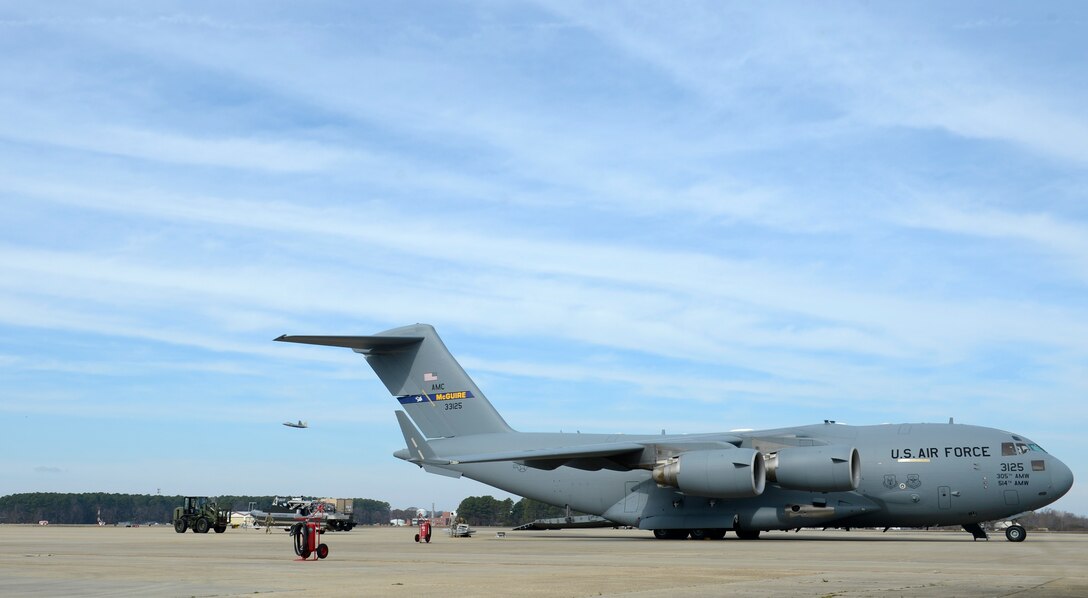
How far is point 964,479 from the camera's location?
28.1 meters

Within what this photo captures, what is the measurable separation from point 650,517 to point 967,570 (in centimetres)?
1730

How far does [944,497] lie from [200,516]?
92.7 feet

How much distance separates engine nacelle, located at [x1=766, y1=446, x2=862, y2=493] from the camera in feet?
89.4

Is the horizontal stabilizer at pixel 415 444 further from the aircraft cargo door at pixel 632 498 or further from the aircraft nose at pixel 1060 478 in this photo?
the aircraft nose at pixel 1060 478

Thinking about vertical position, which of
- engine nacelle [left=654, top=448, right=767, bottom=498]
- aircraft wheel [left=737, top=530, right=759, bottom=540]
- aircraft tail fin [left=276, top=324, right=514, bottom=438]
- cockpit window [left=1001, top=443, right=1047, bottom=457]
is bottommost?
aircraft wheel [left=737, top=530, right=759, bottom=540]

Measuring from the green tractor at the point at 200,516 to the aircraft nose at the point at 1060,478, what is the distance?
29882mm

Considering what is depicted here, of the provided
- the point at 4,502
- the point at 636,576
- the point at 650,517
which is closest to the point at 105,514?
the point at 4,502

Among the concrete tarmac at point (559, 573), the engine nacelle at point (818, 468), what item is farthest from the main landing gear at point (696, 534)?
the concrete tarmac at point (559, 573)

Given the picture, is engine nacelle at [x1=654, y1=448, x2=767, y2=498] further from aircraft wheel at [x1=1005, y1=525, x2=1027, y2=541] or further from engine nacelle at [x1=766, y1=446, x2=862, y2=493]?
aircraft wheel at [x1=1005, y1=525, x2=1027, y2=541]

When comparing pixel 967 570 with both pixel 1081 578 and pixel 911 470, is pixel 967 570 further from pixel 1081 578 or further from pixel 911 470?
pixel 911 470

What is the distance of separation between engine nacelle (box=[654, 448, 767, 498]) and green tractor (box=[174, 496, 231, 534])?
21286 mm

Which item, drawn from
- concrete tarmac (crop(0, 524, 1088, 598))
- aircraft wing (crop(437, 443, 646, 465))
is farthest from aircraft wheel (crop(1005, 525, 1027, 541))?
aircraft wing (crop(437, 443, 646, 465))

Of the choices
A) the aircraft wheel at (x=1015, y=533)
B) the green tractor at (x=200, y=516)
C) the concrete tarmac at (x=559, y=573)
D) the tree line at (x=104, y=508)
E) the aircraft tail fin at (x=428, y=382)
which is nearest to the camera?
the concrete tarmac at (x=559, y=573)

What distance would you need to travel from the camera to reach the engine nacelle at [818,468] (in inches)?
1073
